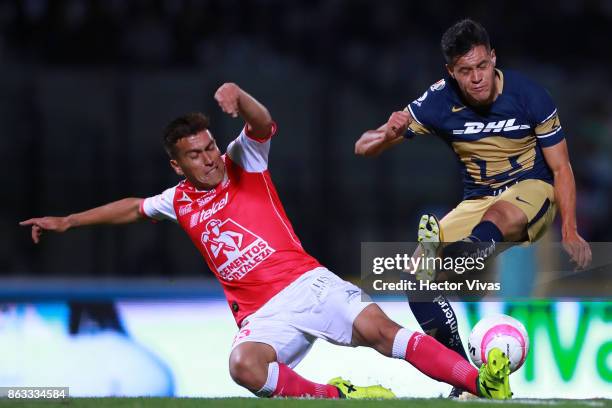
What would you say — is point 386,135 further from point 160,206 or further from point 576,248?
point 160,206

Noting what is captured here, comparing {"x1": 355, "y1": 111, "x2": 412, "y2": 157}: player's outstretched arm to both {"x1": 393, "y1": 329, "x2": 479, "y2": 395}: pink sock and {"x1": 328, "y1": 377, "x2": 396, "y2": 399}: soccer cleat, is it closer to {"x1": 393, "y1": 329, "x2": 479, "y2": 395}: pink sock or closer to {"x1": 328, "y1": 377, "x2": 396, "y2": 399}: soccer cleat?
{"x1": 393, "y1": 329, "x2": 479, "y2": 395}: pink sock

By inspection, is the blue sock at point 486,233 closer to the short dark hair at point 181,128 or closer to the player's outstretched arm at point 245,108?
the player's outstretched arm at point 245,108

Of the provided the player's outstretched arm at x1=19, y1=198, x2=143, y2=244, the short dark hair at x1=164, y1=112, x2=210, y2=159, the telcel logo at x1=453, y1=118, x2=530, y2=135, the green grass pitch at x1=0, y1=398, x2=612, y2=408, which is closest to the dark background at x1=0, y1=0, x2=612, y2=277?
the player's outstretched arm at x1=19, y1=198, x2=143, y2=244

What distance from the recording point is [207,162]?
19.4 ft

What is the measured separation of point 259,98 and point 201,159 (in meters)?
5.05

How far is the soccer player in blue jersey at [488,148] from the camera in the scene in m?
5.79

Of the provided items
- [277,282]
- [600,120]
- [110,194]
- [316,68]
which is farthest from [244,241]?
[600,120]

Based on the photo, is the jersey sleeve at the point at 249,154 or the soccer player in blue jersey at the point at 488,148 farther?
the jersey sleeve at the point at 249,154

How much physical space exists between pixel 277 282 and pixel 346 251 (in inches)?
183

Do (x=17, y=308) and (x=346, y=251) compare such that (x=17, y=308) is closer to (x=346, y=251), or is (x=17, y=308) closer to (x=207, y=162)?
(x=207, y=162)

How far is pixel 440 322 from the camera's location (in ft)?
20.1

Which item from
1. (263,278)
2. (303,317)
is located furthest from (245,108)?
(303,317)

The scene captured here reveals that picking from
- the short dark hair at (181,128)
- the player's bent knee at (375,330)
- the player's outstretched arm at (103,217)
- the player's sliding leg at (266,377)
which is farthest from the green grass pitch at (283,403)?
the short dark hair at (181,128)

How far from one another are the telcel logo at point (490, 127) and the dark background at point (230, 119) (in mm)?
4442
